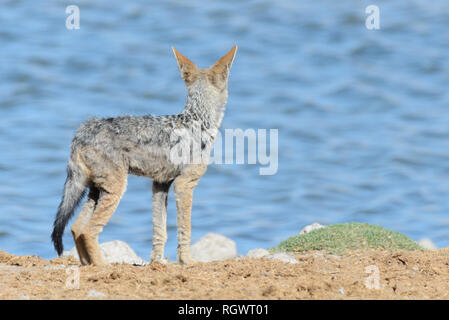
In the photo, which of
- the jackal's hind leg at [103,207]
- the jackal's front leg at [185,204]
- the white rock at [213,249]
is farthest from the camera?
the white rock at [213,249]

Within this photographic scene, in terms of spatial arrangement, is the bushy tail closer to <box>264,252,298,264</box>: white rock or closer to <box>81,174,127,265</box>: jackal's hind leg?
<box>81,174,127,265</box>: jackal's hind leg

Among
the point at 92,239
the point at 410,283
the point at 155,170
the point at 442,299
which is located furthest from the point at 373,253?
the point at 92,239

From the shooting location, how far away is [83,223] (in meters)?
8.83

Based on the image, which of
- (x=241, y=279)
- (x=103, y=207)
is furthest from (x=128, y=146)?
(x=241, y=279)

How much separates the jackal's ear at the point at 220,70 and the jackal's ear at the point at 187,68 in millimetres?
224

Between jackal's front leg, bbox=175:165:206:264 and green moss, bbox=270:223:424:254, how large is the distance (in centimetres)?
187

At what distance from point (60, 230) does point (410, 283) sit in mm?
4251

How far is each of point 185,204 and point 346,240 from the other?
2.65 meters

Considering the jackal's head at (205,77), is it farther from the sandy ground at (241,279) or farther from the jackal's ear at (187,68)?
the sandy ground at (241,279)

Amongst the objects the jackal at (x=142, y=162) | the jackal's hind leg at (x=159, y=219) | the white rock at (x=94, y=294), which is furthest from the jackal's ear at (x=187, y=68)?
the white rock at (x=94, y=294)

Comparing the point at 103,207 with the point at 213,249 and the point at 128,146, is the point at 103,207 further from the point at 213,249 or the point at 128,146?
the point at 213,249

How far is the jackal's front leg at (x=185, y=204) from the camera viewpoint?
894cm

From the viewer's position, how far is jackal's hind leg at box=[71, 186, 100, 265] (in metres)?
8.70

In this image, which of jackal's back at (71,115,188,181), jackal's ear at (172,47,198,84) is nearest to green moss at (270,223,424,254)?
jackal's back at (71,115,188,181)
